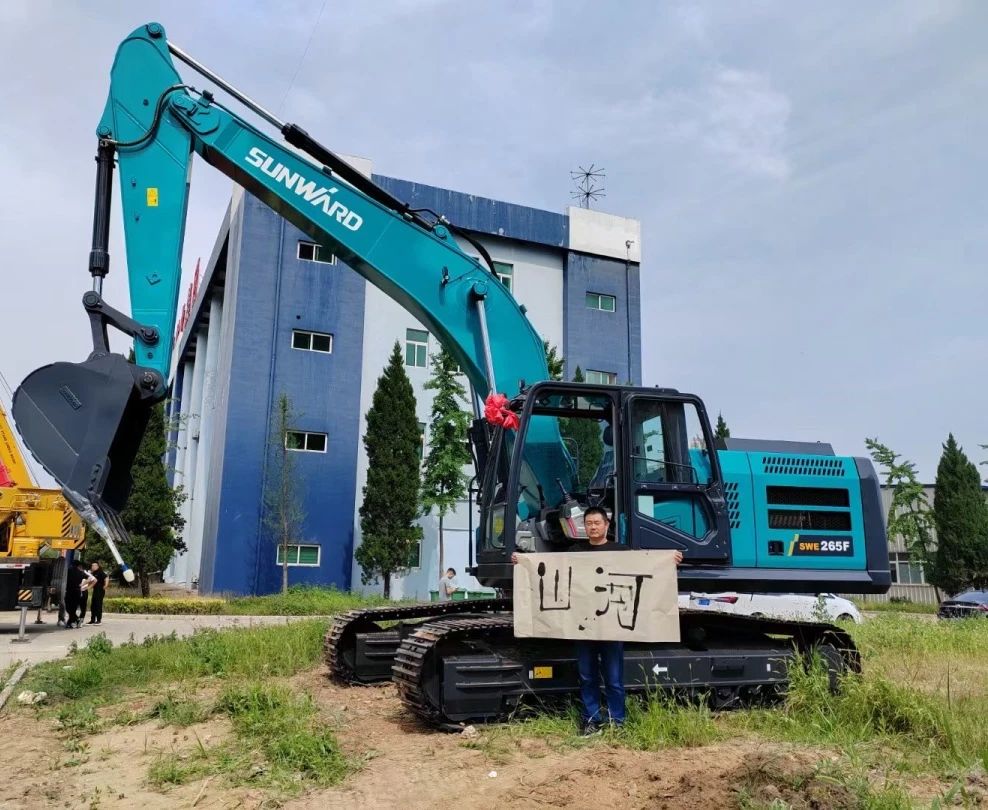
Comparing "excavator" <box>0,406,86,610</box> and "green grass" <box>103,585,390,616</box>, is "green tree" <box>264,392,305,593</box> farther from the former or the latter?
"excavator" <box>0,406,86,610</box>

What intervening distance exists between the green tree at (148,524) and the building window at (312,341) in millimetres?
4804

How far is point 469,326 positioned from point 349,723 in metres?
3.62

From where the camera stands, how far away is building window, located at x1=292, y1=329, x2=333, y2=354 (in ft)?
96.5

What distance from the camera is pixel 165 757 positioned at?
6.29 m

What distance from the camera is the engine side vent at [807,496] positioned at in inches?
304

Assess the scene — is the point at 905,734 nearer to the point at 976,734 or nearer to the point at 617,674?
the point at 976,734

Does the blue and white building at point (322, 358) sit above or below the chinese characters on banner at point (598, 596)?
above

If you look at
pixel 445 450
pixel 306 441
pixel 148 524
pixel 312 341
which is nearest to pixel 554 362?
pixel 445 450

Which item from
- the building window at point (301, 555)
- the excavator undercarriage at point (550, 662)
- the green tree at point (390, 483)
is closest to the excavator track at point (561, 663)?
the excavator undercarriage at point (550, 662)

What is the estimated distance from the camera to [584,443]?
7.95 meters

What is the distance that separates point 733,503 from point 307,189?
188 inches

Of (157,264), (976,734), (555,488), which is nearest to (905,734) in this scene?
(976,734)

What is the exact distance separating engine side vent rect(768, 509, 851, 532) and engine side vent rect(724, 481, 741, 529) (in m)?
0.32

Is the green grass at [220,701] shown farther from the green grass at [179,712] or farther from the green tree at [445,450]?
the green tree at [445,450]
